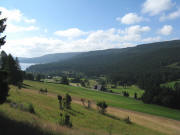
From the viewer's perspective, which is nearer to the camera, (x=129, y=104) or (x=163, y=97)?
(x=129, y=104)

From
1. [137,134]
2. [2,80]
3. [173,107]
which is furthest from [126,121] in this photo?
[173,107]

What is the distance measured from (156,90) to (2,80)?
90626mm

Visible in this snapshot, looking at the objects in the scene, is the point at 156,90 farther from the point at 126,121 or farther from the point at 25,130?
the point at 25,130

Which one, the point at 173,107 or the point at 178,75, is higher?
the point at 178,75

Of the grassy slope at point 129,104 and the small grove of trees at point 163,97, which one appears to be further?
the small grove of trees at point 163,97

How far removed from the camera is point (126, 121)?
42.9 m

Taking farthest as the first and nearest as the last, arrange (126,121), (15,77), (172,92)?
(172,92)
(15,77)
(126,121)

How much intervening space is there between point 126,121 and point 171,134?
39.1 ft

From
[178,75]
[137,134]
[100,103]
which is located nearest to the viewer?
[137,134]

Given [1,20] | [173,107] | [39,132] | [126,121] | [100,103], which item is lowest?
[173,107]

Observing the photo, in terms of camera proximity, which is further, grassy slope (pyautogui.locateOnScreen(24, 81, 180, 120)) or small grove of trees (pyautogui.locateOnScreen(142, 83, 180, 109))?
small grove of trees (pyautogui.locateOnScreen(142, 83, 180, 109))

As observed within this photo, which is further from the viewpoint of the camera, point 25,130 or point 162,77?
point 162,77

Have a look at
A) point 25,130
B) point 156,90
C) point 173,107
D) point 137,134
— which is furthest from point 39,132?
point 156,90

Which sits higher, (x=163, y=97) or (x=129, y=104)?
(x=163, y=97)
